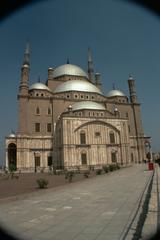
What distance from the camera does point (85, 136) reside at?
3625cm

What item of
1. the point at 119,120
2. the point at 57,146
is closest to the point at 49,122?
the point at 57,146

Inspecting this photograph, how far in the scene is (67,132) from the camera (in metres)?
34.9

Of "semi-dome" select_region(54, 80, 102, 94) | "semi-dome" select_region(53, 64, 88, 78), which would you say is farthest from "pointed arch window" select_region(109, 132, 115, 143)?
"semi-dome" select_region(53, 64, 88, 78)

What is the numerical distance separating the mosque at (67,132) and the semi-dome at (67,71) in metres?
5.57

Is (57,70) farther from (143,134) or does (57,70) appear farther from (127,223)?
(127,223)

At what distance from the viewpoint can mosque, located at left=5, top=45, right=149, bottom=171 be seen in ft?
116

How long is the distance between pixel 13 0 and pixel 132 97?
49.3 meters

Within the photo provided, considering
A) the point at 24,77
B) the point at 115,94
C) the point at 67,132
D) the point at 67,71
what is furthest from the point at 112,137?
the point at 67,71

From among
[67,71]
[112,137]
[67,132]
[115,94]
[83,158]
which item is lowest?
[83,158]

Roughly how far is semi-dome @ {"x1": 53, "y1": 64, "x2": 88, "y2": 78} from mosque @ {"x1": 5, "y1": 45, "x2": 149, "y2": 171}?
5.57 meters

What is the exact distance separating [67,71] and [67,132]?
22.0 meters

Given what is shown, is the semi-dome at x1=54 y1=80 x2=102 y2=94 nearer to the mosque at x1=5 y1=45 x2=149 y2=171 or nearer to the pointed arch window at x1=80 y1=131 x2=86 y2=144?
the mosque at x1=5 y1=45 x2=149 y2=171

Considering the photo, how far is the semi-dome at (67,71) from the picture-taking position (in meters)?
51.8

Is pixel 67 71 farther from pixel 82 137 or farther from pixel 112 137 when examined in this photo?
pixel 112 137
